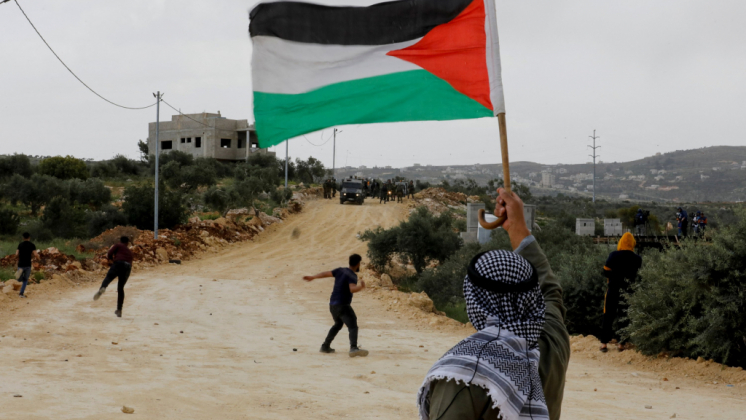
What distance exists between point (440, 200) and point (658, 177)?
102384 millimetres

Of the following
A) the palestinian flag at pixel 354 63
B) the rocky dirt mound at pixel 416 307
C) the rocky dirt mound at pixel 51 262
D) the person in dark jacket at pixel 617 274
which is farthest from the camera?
the rocky dirt mound at pixel 51 262

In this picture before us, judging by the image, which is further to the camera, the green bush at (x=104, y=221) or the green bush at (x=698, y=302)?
the green bush at (x=104, y=221)

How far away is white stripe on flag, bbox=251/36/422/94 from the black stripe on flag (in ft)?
0.17

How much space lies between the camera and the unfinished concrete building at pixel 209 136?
222 ft

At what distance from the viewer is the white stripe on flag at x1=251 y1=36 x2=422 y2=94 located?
493cm

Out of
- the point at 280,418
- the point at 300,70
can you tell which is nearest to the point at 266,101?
the point at 300,70

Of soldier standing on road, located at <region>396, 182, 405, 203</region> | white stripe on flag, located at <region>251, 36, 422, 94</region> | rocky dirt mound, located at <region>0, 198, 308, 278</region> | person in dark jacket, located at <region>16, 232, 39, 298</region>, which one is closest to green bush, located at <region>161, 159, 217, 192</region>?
rocky dirt mound, located at <region>0, 198, 308, 278</region>

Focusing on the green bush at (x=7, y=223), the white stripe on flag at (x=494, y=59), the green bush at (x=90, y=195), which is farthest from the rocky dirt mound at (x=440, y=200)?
the white stripe on flag at (x=494, y=59)

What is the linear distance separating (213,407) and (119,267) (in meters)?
7.18

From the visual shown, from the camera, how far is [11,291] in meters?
14.4

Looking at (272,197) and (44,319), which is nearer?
(44,319)

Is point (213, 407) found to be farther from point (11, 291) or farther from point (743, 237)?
point (11, 291)

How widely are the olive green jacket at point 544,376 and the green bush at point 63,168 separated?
5182cm

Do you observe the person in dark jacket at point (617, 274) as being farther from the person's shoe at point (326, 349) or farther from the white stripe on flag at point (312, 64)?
the white stripe on flag at point (312, 64)
